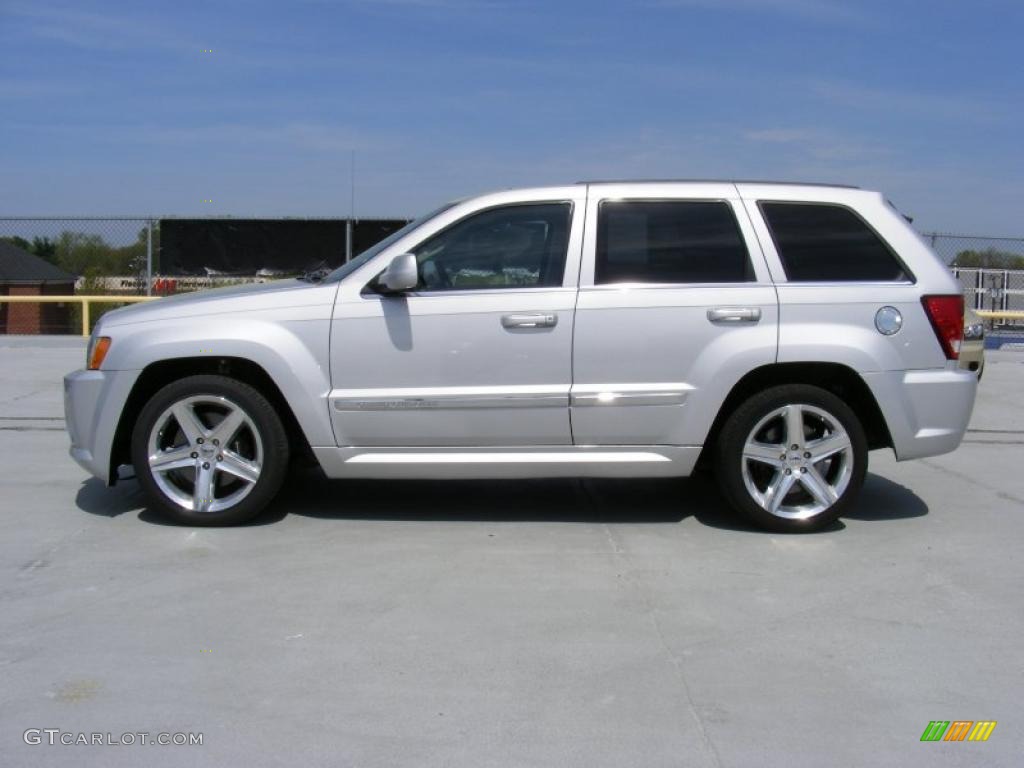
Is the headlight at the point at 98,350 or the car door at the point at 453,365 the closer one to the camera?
the car door at the point at 453,365

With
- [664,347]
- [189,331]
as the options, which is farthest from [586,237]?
[189,331]

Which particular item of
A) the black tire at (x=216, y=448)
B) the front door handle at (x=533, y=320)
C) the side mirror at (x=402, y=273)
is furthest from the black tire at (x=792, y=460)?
the black tire at (x=216, y=448)

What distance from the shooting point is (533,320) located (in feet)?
18.4

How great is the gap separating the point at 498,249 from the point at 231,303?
1.43 m

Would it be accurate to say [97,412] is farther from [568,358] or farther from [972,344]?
[972,344]

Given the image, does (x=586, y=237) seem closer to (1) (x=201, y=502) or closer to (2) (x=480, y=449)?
(2) (x=480, y=449)

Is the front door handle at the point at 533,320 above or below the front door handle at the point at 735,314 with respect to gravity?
below

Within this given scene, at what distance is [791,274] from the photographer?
5.80m

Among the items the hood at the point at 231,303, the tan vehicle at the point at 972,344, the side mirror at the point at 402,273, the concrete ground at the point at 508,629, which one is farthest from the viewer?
the tan vehicle at the point at 972,344

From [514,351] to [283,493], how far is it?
6.34 feet

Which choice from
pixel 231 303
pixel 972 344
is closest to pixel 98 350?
pixel 231 303

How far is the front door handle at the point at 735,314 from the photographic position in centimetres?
565

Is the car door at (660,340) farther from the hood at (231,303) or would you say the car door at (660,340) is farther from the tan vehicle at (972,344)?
the tan vehicle at (972,344)

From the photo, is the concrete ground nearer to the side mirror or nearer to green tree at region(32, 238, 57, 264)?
the side mirror
